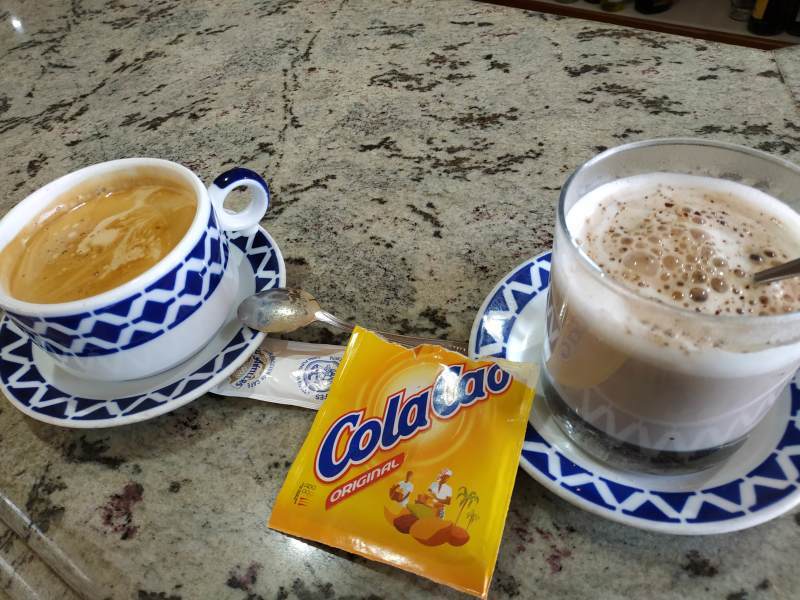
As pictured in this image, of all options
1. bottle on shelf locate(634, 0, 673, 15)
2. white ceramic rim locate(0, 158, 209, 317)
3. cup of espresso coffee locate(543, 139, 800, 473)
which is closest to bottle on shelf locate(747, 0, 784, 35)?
bottle on shelf locate(634, 0, 673, 15)

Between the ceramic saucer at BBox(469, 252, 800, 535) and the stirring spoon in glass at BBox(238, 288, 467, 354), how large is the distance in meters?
0.14

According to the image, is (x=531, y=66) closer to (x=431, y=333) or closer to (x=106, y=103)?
(x=431, y=333)

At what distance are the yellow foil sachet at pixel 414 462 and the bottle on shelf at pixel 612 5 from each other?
6.36 ft

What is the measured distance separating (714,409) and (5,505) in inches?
24.1

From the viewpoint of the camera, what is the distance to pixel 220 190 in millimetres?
637

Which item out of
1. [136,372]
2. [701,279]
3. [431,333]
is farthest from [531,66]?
[136,372]

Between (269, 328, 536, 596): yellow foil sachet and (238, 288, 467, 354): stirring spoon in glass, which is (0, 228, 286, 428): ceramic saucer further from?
(269, 328, 536, 596): yellow foil sachet

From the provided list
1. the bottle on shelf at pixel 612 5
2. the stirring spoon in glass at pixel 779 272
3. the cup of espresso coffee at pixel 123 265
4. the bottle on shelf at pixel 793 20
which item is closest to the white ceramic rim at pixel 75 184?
the cup of espresso coffee at pixel 123 265

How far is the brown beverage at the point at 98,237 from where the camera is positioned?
0.59m

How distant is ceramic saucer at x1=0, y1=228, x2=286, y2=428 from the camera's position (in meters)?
0.56

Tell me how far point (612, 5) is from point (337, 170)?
1651 millimetres

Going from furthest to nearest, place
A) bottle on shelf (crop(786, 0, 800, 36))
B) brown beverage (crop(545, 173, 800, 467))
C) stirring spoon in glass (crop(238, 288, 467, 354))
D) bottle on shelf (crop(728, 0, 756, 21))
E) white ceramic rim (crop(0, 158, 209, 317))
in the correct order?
bottle on shelf (crop(728, 0, 756, 21)), bottle on shelf (crop(786, 0, 800, 36)), stirring spoon in glass (crop(238, 288, 467, 354)), white ceramic rim (crop(0, 158, 209, 317)), brown beverage (crop(545, 173, 800, 467))

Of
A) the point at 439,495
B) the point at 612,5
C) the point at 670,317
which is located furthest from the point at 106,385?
the point at 612,5

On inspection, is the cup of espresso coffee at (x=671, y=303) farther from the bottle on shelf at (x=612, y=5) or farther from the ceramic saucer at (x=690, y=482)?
the bottle on shelf at (x=612, y=5)
